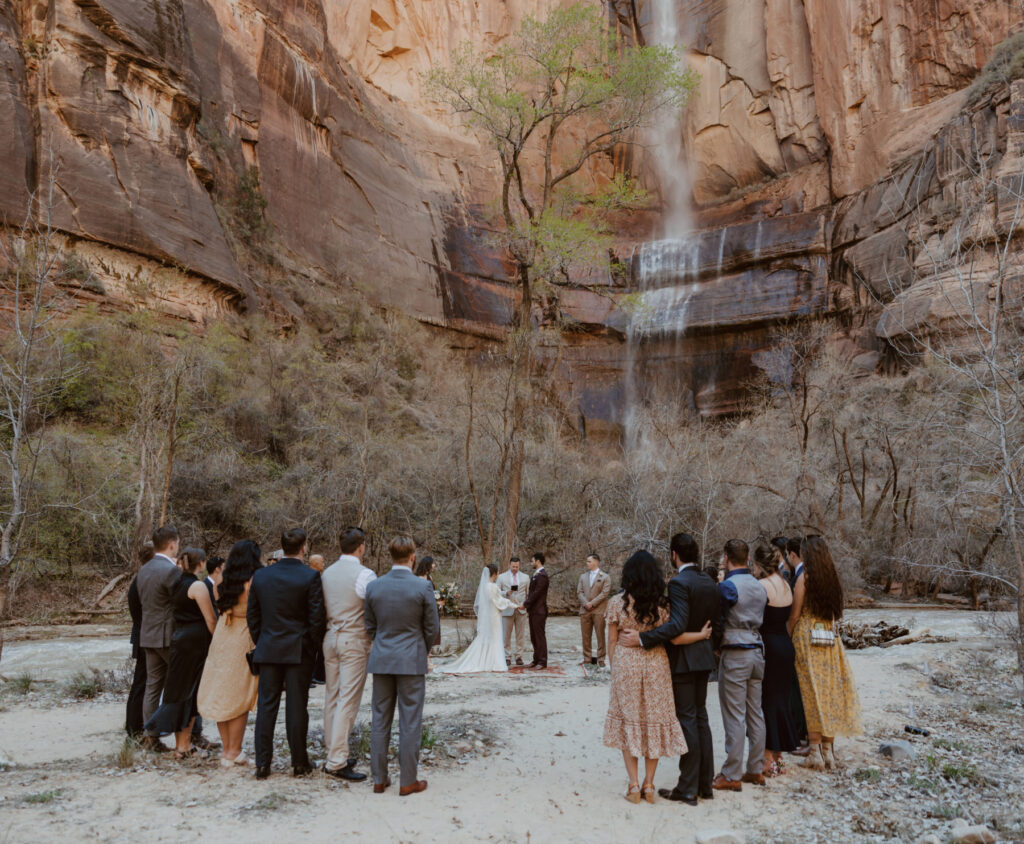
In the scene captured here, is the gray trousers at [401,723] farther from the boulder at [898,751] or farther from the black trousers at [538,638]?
the black trousers at [538,638]

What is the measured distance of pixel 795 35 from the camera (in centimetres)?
4019

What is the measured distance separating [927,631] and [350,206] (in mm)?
29136

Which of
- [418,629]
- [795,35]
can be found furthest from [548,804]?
[795,35]

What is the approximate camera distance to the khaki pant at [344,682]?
5.15 meters

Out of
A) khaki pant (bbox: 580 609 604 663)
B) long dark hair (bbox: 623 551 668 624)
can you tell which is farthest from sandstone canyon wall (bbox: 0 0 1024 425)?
long dark hair (bbox: 623 551 668 624)

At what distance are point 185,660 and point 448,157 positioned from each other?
133ft

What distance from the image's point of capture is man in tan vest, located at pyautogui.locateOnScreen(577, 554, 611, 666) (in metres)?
10.3

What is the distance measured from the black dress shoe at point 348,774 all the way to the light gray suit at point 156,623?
163cm

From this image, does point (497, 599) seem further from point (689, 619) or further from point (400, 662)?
point (689, 619)

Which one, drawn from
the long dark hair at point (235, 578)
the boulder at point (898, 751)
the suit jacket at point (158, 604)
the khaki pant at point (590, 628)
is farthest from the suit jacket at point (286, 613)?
the khaki pant at point (590, 628)

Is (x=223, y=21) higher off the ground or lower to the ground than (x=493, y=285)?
higher

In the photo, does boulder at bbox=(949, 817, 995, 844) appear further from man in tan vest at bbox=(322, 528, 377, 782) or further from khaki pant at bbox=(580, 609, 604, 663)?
khaki pant at bbox=(580, 609, 604, 663)

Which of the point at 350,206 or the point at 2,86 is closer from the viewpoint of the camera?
the point at 2,86

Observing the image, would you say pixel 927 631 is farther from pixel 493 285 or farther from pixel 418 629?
pixel 493 285
